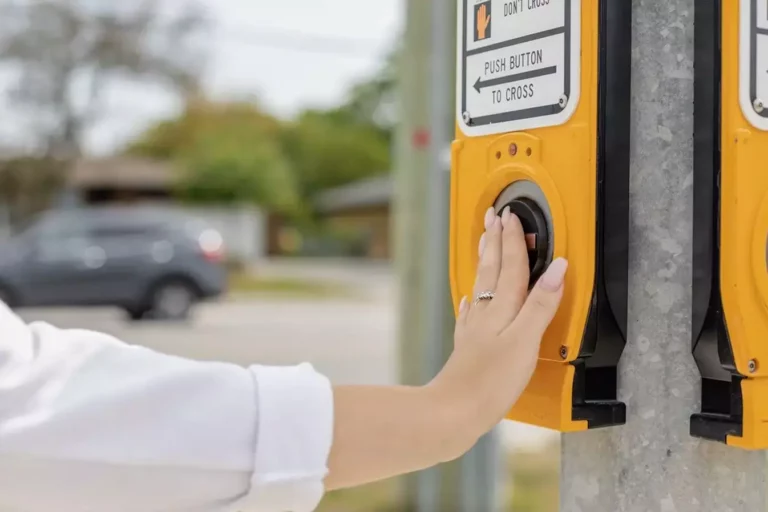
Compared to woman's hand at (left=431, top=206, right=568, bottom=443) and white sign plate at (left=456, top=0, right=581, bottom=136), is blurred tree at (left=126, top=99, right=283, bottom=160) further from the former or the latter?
woman's hand at (left=431, top=206, right=568, bottom=443)

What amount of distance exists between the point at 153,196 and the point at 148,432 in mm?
27961

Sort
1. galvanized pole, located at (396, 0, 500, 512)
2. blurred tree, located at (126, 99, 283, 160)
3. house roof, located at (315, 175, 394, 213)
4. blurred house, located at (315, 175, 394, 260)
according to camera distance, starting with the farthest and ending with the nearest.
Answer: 1. house roof, located at (315, 175, 394, 213)
2. blurred house, located at (315, 175, 394, 260)
3. blurred tree, located at (126, 99, 283, 160)
4. galvanized pole, located at (396, 0, 500, 512)

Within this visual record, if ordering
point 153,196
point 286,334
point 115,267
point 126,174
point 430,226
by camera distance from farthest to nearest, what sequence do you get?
point 153,196
point 126,174
point 286,334
point 115,267
point 430,226

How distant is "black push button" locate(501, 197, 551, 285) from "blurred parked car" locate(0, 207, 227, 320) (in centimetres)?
1052

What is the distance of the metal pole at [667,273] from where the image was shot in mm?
1138

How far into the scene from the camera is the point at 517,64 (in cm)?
120

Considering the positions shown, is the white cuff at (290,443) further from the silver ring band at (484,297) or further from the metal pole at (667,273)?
the metal pole at (667,273)

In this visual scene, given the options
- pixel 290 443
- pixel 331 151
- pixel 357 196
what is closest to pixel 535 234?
pixel 290 443

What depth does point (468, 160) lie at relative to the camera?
1290 mm

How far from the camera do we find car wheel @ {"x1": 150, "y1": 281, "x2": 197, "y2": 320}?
11.5 meters

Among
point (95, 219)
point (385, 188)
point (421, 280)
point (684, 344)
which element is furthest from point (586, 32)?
point (385, 188)

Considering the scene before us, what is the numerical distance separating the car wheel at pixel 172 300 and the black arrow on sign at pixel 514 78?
10592 millimetres

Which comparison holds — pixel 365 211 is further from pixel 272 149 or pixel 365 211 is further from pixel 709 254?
pixel 709 254

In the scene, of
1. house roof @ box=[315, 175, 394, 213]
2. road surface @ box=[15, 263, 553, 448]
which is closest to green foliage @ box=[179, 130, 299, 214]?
house roof @ box=[315, 175, 394, 213]
